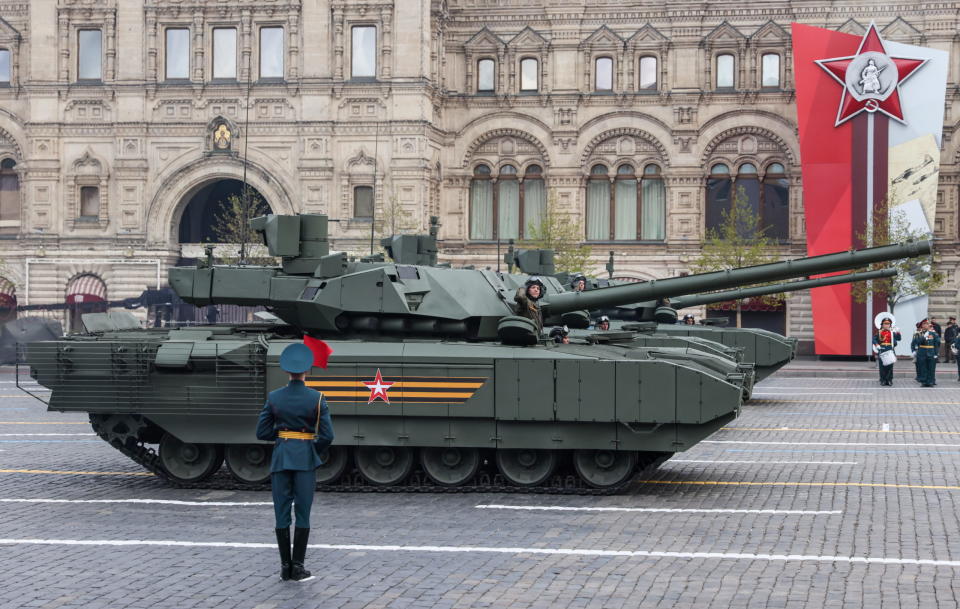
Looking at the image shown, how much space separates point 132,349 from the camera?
15586mm

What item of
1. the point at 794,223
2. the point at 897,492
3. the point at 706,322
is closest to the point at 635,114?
the point at 794,223

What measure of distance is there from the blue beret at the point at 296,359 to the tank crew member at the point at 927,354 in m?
24.5

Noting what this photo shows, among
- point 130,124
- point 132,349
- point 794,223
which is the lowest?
point 132,349

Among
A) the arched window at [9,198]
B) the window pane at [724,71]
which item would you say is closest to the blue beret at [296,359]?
the window pane at [724,71]

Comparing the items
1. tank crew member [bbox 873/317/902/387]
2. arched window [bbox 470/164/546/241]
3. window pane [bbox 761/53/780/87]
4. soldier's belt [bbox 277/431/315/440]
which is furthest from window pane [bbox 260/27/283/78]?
soldier's belt [bbox 277/431/315/440]

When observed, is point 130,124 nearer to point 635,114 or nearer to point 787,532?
point 635,114

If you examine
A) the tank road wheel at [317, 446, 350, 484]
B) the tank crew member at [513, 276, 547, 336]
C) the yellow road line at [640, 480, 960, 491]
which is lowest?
the yellow road line at [640, 480, 960, 491]

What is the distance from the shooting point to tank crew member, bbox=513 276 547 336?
16469mm

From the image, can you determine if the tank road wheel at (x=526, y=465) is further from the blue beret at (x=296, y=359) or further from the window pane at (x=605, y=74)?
the window pane at (x=605, y=74)

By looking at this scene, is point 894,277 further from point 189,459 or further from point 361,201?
point 189,459

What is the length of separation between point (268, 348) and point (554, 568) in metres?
5.50

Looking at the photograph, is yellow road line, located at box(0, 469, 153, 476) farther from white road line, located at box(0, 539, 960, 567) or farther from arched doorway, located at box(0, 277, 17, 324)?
arched doorway, located at box(0, 277, 17, 324)

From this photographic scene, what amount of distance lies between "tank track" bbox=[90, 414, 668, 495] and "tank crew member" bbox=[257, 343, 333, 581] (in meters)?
4.40

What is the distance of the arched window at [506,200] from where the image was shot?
50.3 meters
